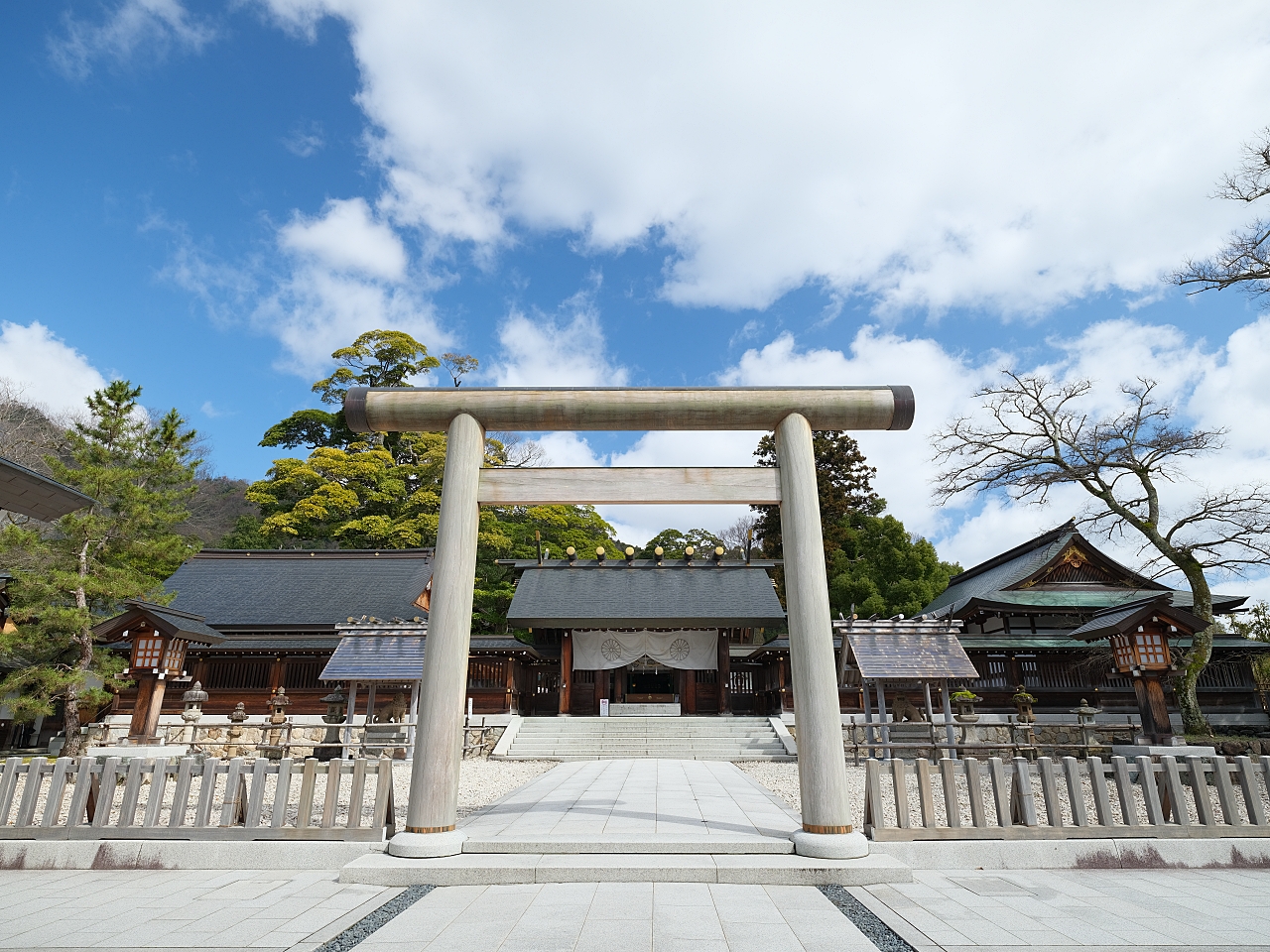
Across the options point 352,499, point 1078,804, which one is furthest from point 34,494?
point 352,499

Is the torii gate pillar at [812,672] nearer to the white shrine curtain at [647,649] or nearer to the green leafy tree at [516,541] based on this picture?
the white shrine curtain at [647,649]

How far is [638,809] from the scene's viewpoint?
284 inches

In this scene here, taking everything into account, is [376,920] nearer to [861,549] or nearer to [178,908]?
[178,908]

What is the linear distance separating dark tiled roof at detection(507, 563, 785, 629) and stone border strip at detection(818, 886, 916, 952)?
15805 millimetres

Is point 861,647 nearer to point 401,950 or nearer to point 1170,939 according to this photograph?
point 1170,939

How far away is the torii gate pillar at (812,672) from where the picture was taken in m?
5.08

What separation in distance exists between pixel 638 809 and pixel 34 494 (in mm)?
6059

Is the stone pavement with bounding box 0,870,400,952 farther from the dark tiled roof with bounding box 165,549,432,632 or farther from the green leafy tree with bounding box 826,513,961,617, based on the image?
the green leafy tree with bounding box 826,513,961,617

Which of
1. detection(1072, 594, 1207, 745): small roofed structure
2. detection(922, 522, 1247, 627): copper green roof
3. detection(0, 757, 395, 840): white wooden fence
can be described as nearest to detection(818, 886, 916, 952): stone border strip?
detection(0, 757, 395, 840): white wooden fence

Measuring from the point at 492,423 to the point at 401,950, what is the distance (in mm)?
4127

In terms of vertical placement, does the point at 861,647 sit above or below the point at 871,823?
above

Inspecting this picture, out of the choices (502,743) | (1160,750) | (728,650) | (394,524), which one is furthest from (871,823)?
(394,524)

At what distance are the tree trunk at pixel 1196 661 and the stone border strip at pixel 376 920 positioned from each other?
1696cm

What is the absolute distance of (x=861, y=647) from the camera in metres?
13.5
